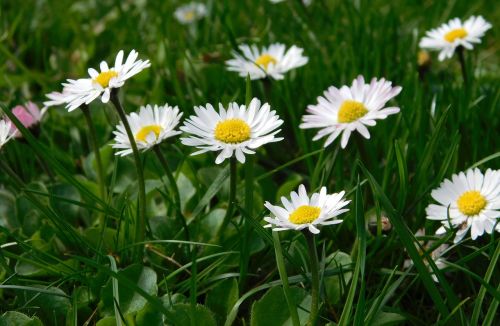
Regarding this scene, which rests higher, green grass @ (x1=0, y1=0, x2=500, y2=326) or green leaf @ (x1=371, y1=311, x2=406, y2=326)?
green grass @ (x1=0, y1=0, x2=500, y2=326)

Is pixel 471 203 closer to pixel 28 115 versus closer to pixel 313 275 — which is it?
pixel 313 275

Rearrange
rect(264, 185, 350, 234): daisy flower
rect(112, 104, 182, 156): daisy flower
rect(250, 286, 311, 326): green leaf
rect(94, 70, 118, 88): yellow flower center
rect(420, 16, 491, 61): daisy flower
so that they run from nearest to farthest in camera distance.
→ rect(264, 185, 350, 234): daisy flower → rect(250, 286, 311, 326): green leaf → rect(94, 70, 118, 88): yellow flower center → rect(112, 104, 182, 156): daisy flower → rect(420, 16, 491, 61): daisy flower

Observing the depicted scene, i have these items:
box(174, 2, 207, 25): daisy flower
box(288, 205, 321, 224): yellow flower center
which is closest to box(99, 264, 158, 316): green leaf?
box(288, 205, 321, 224): yellow flower center

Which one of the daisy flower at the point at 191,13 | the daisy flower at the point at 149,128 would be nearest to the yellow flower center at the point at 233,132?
the daisy flower at the point at 149,128

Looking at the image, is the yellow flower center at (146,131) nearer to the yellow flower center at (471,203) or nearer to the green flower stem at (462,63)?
the yellow flower center at (471,203)

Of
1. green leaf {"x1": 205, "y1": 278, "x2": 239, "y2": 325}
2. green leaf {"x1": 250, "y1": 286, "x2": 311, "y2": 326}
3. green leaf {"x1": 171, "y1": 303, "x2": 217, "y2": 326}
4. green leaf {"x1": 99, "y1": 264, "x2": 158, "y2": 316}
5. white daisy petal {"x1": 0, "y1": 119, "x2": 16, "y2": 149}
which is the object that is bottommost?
green leaf {"x1": 250, "y1": 286, "x2": 311, "y2": 326}

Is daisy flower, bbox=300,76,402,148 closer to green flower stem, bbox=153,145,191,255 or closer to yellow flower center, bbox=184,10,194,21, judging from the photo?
green flower stem, bbox=153,145,191,255

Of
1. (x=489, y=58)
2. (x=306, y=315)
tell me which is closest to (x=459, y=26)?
(x=489, y=58)
